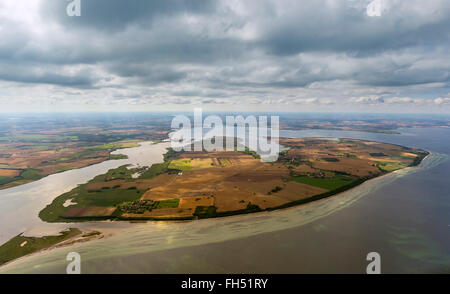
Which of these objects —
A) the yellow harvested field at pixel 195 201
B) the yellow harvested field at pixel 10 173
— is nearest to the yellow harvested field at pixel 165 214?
the yellow harvested field at pixel 195 201

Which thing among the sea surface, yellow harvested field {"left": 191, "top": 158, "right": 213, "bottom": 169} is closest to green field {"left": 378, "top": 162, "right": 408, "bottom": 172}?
the sea surface

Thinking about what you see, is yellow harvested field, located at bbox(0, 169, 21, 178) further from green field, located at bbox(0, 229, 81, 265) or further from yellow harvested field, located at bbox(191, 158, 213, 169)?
yellow harvested field, located at bbox(191, 158, 213, 169)

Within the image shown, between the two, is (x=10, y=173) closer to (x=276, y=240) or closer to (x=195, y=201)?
(x=195, y=201)

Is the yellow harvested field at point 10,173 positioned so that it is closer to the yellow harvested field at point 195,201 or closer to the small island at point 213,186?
the small island at point 213,186

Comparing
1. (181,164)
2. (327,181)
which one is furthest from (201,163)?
(327,181)
